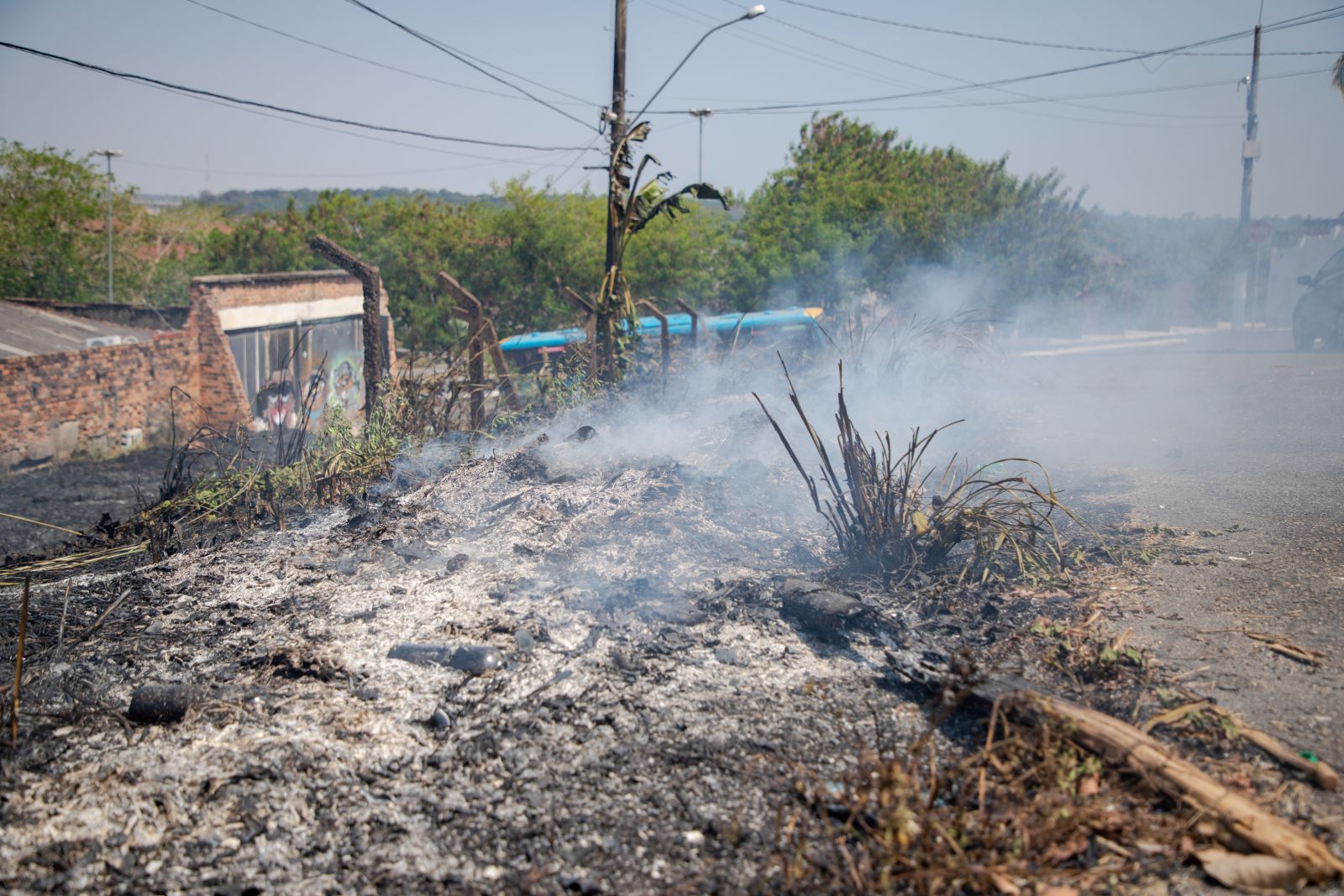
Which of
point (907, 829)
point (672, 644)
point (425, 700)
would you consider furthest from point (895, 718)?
point (425, 700)

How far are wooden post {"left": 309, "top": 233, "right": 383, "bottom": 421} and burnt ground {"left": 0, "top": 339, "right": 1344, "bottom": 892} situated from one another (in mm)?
1896

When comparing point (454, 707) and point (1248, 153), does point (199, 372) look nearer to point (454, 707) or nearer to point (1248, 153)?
point (454, 707)

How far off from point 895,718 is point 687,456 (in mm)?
4736

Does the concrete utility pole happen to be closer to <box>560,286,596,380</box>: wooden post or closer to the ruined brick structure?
<box>560,286,596,380</box>: wooden post

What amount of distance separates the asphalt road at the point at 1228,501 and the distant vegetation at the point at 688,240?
20.1 ft

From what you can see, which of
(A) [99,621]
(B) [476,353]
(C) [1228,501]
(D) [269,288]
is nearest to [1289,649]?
(C) [1228,501]

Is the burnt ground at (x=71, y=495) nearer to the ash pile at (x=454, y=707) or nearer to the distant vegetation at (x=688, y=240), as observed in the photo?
the ash pile at (x=454, y=707)

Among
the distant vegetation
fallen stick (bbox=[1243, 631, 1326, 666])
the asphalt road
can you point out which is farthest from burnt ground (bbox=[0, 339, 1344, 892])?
the distant vegetation

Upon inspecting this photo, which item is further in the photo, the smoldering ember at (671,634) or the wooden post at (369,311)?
the wooden post at (369,311)

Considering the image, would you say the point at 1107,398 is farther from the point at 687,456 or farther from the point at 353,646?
the point at 353,646

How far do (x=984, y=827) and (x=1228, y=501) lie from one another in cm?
584

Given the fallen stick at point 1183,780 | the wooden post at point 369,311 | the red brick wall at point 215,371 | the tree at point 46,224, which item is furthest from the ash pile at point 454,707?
the tree at point 46,224

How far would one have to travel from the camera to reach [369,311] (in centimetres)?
828

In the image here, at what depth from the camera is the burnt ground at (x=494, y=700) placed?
10.4 feet
